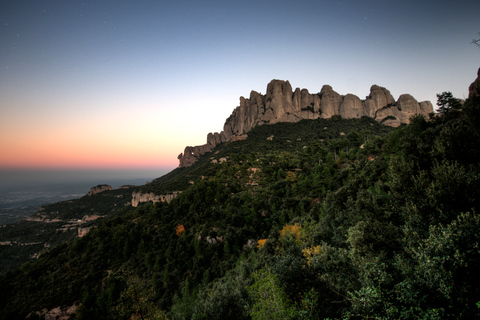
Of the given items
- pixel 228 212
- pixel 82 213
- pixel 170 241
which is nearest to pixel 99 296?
pixel 170 241

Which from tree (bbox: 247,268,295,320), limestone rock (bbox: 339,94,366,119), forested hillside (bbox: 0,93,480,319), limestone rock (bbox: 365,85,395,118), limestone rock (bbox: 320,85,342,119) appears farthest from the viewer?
limestone rock (bbox: 320,85,342,119)

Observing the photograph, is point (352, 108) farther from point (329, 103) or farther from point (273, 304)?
point (273, 304)

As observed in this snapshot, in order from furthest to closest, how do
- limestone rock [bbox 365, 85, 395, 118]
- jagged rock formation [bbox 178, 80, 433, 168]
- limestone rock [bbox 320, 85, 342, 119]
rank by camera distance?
limestone rock [bbox 320, 85, 342, 119] < limestone rock [bbox 365, 85, 395, 118] < jagged rock formation [bbox 178, 80, 433, 168]

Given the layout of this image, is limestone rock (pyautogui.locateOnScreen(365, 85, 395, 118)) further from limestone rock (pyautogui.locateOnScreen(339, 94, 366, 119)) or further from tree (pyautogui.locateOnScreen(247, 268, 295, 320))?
tree (pyautogui.locateOnScreen(247, 268, 295, 320))

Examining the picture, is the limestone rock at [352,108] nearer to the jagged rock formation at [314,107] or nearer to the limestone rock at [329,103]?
the jagged rock formation at [314,107]

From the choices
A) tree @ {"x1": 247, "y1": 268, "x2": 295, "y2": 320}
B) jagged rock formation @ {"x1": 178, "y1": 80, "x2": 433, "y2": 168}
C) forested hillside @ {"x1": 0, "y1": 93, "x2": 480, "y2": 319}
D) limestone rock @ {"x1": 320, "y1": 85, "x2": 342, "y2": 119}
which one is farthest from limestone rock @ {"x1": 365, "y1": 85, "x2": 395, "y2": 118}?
tree @ {"x1": 247, "y1": 268, "x2": 295, "y2": 320}

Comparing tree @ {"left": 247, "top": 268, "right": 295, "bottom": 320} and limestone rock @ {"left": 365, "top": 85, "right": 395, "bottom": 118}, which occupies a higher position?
limestone rock @ {"left": 365, "top": 85, "right": 395, "bottom": 118}

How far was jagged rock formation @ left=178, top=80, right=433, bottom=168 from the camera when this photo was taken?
96375 millimetres

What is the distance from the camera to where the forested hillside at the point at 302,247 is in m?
6.80

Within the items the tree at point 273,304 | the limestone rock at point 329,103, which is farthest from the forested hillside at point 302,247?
the limestone rock at point 329,103

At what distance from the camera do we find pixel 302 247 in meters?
18.2

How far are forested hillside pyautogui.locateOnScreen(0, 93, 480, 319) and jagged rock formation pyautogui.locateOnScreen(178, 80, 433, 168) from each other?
184 feet

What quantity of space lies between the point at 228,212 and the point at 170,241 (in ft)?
41.0

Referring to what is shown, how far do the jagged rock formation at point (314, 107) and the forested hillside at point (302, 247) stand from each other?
56.2 meters
